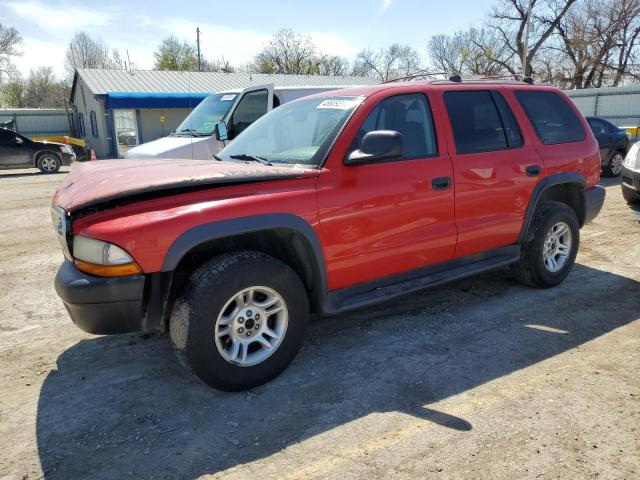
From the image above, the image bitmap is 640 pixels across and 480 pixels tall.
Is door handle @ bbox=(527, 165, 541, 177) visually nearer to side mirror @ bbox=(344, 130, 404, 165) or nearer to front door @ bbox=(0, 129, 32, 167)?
side mirror @ bbox=(344, 130, 404, 165)

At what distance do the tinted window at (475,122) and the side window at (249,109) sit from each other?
487 cm

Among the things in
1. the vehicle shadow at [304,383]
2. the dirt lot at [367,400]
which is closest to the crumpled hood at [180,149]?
the dirt lot at [367,400]

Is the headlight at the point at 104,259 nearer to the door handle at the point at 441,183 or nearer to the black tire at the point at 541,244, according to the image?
the door handle at the point at 441,183

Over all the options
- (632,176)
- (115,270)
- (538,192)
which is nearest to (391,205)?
(538,192)

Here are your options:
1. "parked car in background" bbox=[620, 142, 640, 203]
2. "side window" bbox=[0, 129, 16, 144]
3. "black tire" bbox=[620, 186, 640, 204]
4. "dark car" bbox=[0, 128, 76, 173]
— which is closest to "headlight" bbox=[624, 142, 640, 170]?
"parked car in background" bbox=[620, 142, 640, 203]

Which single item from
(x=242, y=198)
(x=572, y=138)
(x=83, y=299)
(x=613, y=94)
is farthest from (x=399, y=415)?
(x=613, y=94)

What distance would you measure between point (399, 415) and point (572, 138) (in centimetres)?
350

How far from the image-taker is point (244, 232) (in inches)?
118

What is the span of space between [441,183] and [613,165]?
11055 mm

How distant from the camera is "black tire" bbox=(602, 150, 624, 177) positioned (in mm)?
12555

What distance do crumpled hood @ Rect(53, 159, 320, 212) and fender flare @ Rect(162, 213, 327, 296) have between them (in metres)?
0.27

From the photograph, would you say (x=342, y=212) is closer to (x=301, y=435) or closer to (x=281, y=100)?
(x=301, y=435)

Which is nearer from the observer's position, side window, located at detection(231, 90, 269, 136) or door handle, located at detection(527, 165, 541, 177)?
door handle, located at detection(527, 165, 541, 177)

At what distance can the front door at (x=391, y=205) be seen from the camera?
3.36 metres
